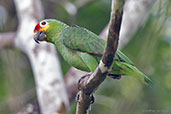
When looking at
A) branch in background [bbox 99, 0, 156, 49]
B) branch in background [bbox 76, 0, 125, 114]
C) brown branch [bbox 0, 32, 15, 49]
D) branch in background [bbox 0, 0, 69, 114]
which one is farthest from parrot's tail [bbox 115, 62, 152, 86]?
brown branch [bbox 0, 32, 15, 49]

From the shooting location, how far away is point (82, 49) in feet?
10.3

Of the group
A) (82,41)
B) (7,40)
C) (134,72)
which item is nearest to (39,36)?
(82,41)

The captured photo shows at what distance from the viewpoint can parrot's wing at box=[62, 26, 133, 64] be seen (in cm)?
305

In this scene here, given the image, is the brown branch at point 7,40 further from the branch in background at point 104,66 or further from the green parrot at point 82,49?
the branch in background at point 104,66

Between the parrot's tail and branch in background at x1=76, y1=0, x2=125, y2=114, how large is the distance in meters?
0.44

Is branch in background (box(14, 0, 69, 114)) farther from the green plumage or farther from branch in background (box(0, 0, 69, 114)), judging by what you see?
the green plumage

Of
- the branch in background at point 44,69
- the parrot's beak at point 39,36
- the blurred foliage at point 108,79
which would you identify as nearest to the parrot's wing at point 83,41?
the parrot's beak at point 39,36

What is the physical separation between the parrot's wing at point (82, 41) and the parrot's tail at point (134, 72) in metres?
0.27

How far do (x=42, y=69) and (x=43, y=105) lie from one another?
0.54m

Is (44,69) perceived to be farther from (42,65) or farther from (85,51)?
(85,51)

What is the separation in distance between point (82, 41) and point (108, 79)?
284cm

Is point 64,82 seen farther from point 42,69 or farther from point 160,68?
point 160,68

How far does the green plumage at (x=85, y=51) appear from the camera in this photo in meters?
2.91

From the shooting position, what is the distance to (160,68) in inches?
213
